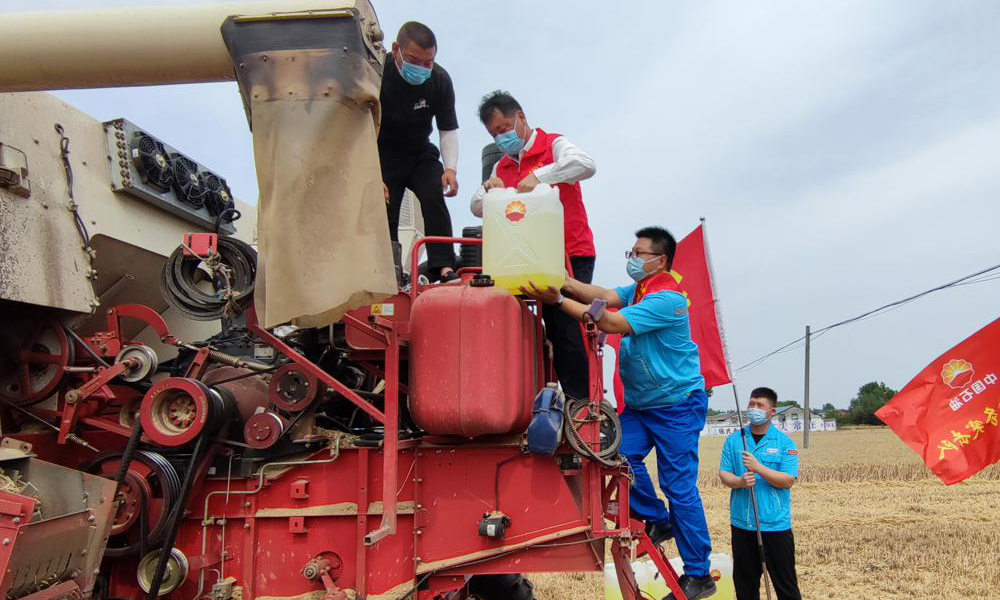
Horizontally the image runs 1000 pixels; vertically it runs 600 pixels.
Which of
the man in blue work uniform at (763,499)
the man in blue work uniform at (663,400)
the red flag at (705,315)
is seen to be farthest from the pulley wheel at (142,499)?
the man in blue work uniform at (763,499)

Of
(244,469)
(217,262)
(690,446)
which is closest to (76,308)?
(217,262)

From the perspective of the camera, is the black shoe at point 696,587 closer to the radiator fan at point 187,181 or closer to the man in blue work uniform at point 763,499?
the man in blue work uniform at point 763,499

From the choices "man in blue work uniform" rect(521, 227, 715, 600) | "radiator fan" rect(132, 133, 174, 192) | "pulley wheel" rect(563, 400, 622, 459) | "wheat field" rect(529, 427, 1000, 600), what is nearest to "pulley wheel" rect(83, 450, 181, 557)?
"radiator fan" rect(132, 133, 174, 192)

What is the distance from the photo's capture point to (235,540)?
3951mm

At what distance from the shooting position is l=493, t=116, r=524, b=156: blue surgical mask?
486 centimetres

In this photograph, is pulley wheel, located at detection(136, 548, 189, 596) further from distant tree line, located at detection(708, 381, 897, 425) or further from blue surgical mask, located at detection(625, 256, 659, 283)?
distant tree line, located at detection(708, 381, 897, 425)

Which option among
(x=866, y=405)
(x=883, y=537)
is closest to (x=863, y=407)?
(x=866, y=405)

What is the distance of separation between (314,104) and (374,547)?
89.8 inches

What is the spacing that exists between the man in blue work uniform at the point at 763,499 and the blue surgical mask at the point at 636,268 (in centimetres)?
177

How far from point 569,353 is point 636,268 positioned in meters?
0.75

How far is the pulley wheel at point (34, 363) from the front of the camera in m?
4.01

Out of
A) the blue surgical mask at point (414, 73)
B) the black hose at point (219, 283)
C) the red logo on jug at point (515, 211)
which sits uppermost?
the blue surgical mask at point (414, 73)

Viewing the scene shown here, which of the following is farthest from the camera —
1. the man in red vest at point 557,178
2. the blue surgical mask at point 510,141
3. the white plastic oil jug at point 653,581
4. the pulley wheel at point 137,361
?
the white plastic oil jug at point 653,581

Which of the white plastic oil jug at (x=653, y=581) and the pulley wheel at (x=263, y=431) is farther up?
the pulley wheel at (x=263, y=431)
